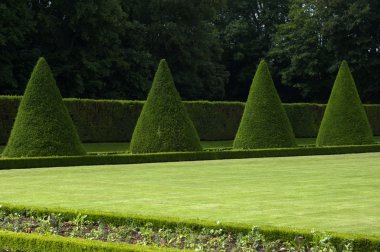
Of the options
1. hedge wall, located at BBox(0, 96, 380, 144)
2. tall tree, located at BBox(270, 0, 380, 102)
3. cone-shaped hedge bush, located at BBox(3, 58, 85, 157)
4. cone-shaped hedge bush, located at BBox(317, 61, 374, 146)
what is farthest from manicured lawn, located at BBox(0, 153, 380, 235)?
tall tree, located at BBox(270, 0, 380, 102)

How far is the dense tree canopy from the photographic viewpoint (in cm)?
4153

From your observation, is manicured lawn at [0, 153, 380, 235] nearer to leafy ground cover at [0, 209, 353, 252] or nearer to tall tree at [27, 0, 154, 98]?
leafy ground cover at [0, 209, 353, 252]

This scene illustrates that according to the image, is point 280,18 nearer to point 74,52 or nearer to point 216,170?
point 74,52

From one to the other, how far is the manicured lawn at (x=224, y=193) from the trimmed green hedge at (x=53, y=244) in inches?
116

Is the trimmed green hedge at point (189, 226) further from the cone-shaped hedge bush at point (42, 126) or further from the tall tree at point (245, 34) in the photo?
the tall tree at point (245, 34)

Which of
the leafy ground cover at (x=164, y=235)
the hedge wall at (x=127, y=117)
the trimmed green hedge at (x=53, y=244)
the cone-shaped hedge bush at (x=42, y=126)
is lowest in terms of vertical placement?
the hedge wall at (x=127, y=117)

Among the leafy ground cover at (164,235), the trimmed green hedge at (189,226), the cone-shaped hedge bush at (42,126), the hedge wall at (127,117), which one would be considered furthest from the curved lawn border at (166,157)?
the leafy ground cover at (164,235)

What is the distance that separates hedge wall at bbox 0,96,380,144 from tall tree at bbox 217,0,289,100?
16016 millimetres

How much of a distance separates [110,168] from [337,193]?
10.2m

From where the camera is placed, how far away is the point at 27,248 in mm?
7449

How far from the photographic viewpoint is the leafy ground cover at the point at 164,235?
7.38m

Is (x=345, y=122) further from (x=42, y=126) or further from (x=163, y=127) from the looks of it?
(x=42, y=126)

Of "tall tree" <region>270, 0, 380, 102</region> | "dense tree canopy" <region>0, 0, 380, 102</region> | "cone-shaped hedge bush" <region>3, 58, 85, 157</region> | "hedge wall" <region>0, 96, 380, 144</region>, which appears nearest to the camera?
"cone-shaped hedge bush" <region>3, 58, 85, 157</region>

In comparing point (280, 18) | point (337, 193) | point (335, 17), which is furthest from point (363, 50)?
point (337, 193)
